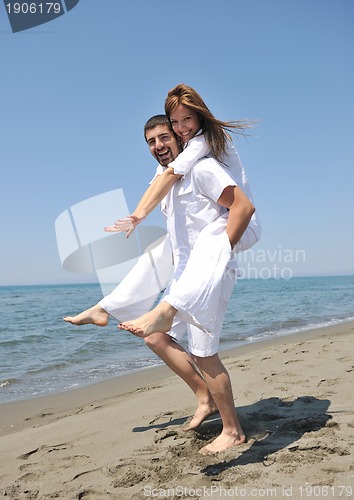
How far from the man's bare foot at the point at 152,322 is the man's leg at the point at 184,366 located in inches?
26.7

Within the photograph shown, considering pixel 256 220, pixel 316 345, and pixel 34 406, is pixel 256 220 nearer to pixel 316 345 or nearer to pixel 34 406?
pixel 34 406

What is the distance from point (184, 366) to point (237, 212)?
1.10 meters

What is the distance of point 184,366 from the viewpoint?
115 inches

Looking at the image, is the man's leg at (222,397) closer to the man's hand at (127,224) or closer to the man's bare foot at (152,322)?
the man's bare foot at (152,322)

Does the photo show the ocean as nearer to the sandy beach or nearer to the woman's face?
the sandy beach

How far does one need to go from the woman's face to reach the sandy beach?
1.75 meters

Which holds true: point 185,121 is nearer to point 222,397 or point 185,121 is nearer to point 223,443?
point 222,397

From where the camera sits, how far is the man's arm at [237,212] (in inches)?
93.7

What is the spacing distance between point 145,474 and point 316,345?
14.6 ft

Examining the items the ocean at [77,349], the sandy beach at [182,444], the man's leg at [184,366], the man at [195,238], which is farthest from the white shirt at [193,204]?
the ocean at [77,349]

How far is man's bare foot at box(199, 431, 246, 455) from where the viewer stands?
242cm

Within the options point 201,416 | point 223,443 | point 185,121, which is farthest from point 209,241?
point 201,416

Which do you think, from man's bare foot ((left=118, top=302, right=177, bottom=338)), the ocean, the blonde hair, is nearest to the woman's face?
the blonde hair

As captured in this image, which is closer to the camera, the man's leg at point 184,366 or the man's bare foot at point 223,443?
the man's bare foot at point 223,443
